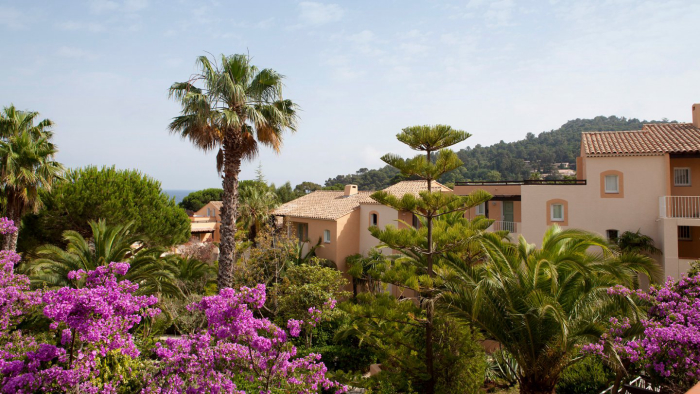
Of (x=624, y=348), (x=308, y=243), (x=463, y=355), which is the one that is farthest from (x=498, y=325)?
(x=308, y=243)

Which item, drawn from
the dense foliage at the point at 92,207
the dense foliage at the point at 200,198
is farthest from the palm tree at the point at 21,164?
the dense foliage at the point at 200,198

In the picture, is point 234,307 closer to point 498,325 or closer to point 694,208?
point 498,325

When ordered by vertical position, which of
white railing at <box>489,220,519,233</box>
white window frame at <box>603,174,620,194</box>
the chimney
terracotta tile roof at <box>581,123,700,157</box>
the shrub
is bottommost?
the shrub

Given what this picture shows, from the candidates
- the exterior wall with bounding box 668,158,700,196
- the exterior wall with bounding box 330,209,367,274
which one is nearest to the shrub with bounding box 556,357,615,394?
the exterior wall with bounding box 668,158,700,196

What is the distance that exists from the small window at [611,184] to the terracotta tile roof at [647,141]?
0.98 metres

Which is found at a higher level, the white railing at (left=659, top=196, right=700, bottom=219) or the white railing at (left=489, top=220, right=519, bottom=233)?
the white railing at (left=659, top=196, right=700, bottom=219)

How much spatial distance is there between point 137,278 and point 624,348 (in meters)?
13.2

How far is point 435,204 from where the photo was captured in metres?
10.5

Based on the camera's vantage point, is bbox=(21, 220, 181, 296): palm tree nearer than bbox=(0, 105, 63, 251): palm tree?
Yes

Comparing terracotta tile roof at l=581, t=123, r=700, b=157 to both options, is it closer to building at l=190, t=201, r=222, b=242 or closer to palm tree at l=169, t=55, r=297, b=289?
palm tree at l=169, t=55, r=297, b=289

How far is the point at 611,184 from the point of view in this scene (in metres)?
17.6

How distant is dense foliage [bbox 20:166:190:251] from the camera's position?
67.7ft

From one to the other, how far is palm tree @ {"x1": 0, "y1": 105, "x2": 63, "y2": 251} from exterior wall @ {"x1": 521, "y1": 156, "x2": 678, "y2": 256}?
19.6 metres

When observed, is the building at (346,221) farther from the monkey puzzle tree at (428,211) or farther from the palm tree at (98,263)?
the monkey puzzle tree at (428,211)
